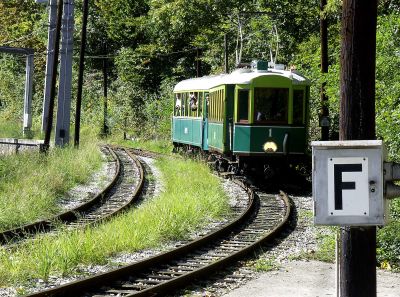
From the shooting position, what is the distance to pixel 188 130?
27.9 m

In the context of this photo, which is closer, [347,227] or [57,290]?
[347,227]

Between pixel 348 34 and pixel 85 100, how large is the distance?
48.4 metres

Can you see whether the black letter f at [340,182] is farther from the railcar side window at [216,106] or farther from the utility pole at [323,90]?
the utility pole at [323,90]

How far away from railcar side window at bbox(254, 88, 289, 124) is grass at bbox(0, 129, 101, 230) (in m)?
4.89

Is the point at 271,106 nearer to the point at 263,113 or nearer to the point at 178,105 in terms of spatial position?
the point at 263,113

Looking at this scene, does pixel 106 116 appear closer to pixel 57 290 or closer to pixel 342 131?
pixel 57 290

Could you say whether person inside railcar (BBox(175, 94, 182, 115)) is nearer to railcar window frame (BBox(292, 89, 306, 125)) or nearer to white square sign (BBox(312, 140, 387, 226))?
railcar window frame (BBox(292, 89, 306, 125))

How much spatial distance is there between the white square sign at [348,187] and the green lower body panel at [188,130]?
20079 millimetres

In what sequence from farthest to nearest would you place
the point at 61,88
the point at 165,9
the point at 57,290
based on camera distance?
1. the point at 165,9
2. the point at 61,88
3. the point at 57,290

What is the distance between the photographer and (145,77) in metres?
52.2

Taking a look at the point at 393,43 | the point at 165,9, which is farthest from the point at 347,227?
the point at 165,9

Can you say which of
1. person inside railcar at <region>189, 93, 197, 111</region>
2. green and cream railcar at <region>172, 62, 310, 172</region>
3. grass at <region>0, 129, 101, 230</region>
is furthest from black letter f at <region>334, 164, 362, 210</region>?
person inside railcar at <region>189, 93, 197, 111</region>

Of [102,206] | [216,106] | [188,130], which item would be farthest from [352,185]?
[188,130]

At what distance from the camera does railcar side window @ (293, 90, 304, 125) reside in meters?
20.7
